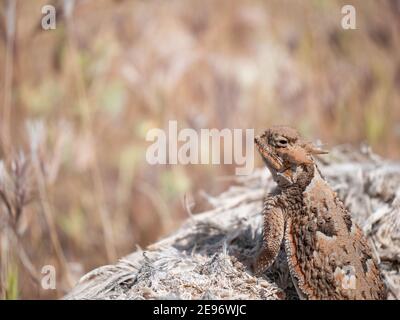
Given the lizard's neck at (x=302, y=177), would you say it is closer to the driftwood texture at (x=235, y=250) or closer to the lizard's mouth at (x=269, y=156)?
the lizard's mouth at (x=269, y=156)

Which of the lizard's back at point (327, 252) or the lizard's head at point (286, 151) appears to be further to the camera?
the lizard's head at point (286, 151)

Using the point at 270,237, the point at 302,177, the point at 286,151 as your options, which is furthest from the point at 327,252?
the point at 286,151

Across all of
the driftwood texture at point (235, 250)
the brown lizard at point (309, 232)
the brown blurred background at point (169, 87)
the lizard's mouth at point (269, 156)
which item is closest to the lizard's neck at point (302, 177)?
the brown lizard at point (309, 232)

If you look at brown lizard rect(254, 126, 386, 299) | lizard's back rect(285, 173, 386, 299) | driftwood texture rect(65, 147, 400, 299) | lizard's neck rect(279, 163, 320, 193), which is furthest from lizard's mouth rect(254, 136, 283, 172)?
driftwood texture rect(65, 147, 400, 299)

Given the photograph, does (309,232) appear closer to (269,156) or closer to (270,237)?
(270,237)

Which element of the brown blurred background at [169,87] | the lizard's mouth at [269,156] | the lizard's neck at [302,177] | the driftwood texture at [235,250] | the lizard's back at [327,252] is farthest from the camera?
the brown blurred background at [169,87]

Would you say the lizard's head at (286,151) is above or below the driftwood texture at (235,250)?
above
